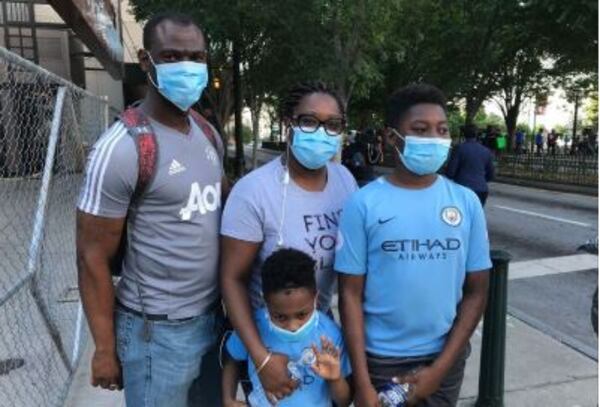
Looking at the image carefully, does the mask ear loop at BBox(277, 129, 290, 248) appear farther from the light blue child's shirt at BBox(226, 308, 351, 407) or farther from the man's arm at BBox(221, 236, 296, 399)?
the light blue child's shirt at BBox(226, 308, 351, 407)

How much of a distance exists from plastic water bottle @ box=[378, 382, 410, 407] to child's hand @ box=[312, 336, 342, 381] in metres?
0.24

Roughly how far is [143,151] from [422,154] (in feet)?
3.08

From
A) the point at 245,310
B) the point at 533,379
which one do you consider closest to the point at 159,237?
the point at 245,310

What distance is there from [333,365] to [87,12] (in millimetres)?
12115

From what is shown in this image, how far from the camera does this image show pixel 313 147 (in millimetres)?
2229

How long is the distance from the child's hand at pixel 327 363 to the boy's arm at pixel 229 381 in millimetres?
396

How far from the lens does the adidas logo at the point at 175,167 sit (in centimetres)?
209

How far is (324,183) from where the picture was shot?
91.4 inches

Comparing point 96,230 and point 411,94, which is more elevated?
point 411,94

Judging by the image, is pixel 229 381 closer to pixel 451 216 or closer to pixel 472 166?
pixel 451 216

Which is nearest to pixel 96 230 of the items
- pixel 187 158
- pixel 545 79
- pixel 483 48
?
pixel 187 158

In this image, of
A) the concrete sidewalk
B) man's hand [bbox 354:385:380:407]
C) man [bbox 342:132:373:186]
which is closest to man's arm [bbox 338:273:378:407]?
man's hand [bbox 354:385:380:407]

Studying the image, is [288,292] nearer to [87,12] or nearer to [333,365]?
A: [333,365]

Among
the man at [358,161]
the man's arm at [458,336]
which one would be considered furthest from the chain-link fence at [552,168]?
the man's arm at [458,336]
